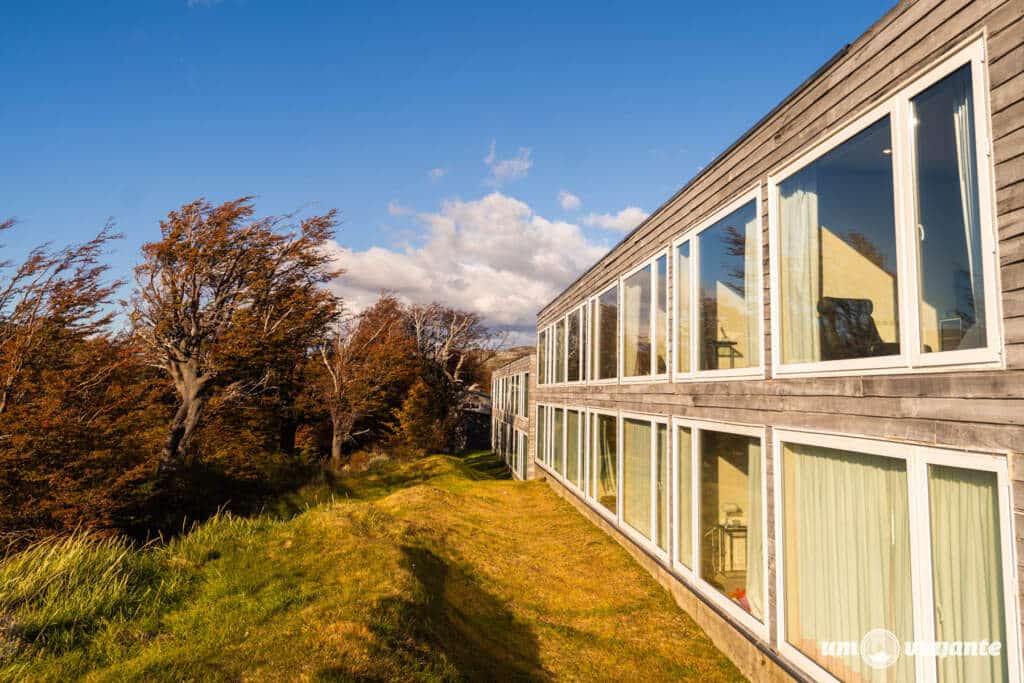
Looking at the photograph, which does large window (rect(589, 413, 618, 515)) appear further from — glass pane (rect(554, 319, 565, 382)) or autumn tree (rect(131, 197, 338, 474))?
autumn tree (rect(131, 197, 338, 474))

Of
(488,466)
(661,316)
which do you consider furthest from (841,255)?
(488,466)

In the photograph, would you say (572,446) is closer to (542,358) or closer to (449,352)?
(542,358)

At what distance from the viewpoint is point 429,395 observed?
3431 centimetres

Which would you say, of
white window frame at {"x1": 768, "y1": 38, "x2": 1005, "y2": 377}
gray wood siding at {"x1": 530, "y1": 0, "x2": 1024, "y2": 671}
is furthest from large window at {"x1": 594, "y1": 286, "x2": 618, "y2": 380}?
white window frame at {"x1": 768, "y1": 38, "x2": 1005, "y2": 377}

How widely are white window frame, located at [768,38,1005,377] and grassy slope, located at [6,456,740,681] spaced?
3.87 m

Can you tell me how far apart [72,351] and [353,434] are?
20254 millimetres

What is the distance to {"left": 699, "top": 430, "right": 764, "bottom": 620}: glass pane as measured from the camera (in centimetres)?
546

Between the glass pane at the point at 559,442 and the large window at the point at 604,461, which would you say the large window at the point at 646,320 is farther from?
the glass pane at the point at 559,442

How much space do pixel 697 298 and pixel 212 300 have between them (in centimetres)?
1735

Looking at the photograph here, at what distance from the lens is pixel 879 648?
12.5ft

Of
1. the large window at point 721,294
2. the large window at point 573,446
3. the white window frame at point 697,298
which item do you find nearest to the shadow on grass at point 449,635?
the white window frame at point 697,298

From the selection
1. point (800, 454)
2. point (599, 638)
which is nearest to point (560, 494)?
point (599, 638)

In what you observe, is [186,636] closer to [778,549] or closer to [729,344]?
[778,549]

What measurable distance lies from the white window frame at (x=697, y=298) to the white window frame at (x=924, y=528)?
122cm
